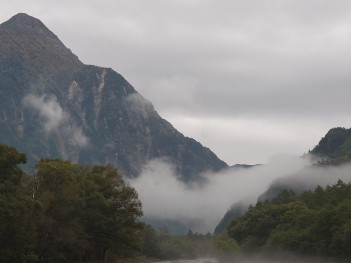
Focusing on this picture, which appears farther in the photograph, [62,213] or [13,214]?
[62,213]

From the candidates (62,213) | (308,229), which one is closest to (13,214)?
(62,213)

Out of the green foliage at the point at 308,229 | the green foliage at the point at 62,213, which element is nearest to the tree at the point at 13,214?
the green foliage at the point at 62,213

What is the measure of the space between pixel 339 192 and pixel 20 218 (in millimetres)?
142617

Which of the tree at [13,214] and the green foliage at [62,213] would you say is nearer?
the tree at [13,214]

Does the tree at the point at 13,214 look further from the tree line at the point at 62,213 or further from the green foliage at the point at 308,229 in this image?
the green foliage at the point at 308,229

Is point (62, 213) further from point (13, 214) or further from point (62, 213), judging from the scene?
point (13, 214)

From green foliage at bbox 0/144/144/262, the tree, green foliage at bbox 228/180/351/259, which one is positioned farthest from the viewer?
green foliage at bbox 228/180/351/259

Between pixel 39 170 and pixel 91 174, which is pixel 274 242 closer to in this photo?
pixel 91 174

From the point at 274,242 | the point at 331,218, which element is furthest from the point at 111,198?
the point at 274,242

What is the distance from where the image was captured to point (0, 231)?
7575 cm

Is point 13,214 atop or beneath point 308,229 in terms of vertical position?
atop

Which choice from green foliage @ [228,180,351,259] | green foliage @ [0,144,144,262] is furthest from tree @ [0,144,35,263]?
green foliage @ [228,180,351,259]

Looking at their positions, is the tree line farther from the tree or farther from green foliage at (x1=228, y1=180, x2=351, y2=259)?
green foliage at (x1=228, y1=180, x2=351, y2=259)

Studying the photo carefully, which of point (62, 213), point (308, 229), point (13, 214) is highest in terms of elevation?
point (62, 213)
